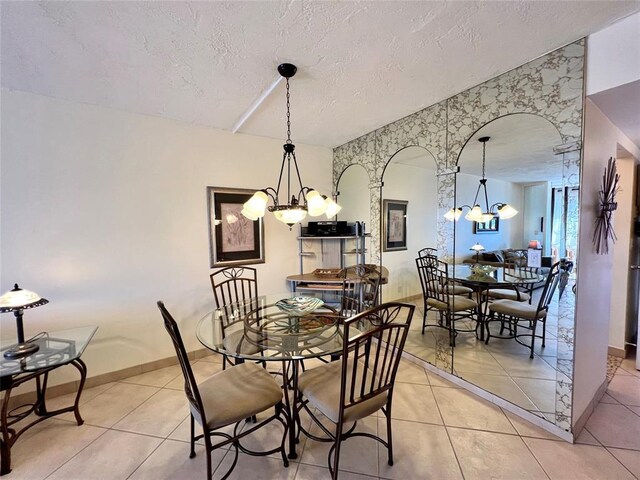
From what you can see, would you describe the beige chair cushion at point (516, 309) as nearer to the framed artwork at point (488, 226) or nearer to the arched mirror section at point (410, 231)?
the arched mirror section at point (410, 231)

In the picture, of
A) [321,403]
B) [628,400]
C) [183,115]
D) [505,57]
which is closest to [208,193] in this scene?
[183,115]

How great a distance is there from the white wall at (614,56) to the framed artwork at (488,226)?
156cm

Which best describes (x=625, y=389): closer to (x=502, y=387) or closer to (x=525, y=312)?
(x=525, y=312)

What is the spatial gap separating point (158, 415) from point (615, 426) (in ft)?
10.7

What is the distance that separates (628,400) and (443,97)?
2.85 meters

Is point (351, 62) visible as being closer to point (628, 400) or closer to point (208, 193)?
point (208, 193)

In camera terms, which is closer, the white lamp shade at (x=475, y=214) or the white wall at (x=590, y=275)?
the white wall at (x=590, y=275)

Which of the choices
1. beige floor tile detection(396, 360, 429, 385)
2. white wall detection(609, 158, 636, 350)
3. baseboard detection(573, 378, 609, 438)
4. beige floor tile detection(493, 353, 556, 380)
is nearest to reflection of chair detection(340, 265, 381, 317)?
beige floor tile detection(396, 360, 429, 385)

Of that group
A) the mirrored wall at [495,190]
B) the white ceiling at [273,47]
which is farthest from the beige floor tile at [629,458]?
the white ceiling at [273,47]

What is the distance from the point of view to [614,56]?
1469 millimetres

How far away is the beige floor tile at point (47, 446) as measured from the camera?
1564 mm

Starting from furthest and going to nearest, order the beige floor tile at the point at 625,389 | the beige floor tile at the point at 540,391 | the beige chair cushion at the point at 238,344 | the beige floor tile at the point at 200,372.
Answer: the beige floor tile at the point at 200,372 < the beige floor tile at the point at 625,389 < the beige floor tile at the point at 540,391 < the beige chair cushion at the point at 238,344

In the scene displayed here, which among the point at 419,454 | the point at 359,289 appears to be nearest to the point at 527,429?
the point at 419,454

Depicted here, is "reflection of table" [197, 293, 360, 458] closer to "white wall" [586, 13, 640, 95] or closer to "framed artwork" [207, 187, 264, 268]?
"framed artwork" [207, 187, 264, 268]
